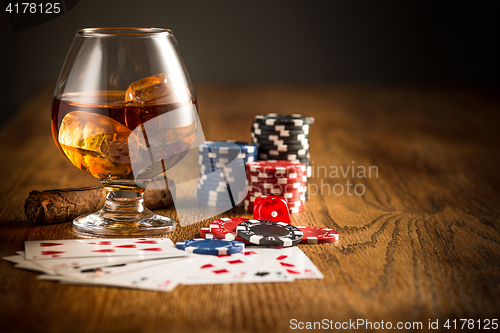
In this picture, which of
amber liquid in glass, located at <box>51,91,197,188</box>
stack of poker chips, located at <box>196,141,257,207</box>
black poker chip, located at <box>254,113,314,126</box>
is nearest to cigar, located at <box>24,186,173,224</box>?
amber liquid in glass, located at <box>51,91,197,188</box>

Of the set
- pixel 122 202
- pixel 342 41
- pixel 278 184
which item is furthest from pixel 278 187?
pixel 342 41

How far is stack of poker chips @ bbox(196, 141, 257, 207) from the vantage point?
1710 millimetres

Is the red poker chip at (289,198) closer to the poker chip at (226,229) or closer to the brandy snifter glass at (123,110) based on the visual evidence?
the poker chip at (226,229)

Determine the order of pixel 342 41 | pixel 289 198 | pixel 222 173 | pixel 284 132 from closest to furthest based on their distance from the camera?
pixel 289 198 < pixel 222 173 < pixel 284 132 < pixel 342 41

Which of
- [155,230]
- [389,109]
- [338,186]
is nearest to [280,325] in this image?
[155,230]

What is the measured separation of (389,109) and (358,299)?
3.52 m

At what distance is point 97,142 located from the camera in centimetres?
120

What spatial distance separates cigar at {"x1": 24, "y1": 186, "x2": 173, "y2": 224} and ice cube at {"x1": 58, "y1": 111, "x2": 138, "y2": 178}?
17 cm

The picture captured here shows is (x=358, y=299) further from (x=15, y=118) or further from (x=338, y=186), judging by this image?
(x=15, y=118)

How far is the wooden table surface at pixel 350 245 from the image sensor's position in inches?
32.4

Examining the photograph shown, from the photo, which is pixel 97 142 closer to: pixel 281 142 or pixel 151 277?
pixel 151 277

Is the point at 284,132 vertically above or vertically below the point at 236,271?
above

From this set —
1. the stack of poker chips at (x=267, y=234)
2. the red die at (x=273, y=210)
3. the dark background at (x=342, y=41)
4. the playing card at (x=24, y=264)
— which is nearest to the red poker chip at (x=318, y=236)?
the stack of poker chips at (x=267, y=234)

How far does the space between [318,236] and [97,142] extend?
1.93ft
